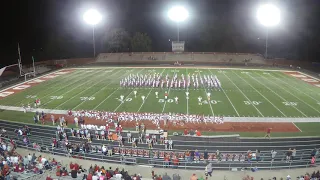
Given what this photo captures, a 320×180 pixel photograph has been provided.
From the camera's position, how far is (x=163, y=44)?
69.5 meters

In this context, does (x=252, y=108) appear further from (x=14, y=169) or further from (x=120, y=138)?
(x=14, y=169)

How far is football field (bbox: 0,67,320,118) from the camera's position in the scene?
24.3 metres

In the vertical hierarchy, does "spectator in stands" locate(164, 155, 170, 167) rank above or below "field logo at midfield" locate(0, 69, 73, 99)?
below

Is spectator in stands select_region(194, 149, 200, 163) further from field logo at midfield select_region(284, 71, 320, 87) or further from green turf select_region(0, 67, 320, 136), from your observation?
field logo at midfield select_region(284, 71, 320, 87)

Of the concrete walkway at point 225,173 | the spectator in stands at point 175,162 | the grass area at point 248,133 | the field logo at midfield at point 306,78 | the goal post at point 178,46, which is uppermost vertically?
the goal post at point 178,46

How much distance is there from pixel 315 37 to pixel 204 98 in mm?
38457

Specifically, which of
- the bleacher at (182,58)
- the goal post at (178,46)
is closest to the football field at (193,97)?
the bleacher at (182,58)

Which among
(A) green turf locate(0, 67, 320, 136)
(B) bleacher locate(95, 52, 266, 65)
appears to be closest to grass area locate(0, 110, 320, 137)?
(A) green turf locate(0, 67, 320, 136)

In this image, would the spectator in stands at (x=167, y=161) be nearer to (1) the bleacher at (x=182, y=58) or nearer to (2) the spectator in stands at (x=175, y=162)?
(2) the spectator in stands at (x=175, y=162)

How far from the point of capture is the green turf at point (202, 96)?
2412cm

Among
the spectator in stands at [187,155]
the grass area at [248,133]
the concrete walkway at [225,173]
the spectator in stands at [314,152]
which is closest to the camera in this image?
the concrete walkway at [225,173]

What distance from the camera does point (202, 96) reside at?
92.4 feet

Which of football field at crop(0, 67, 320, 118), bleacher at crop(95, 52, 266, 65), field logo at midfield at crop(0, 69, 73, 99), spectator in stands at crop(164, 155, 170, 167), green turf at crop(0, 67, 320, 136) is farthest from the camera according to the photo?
bleacher at crop(95, 52, 266, 65)

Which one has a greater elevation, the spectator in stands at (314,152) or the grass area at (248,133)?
the grass area at (248,133)
